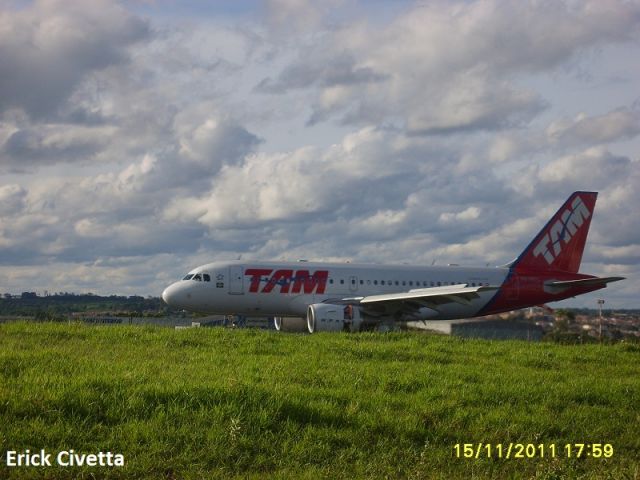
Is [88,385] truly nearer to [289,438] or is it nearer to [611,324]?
[289,438]

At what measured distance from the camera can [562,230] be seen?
41.0 metres

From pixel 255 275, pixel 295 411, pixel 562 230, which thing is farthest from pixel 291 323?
pixel 295 411

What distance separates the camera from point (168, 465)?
765 cm

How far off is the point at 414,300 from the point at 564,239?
1297cm

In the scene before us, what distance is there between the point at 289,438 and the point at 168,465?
1.60 m

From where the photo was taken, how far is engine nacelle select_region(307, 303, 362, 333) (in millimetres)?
29875

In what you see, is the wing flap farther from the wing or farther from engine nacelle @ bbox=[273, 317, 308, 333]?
engine nacelle @ bbox=[273, 317, 308, 333]

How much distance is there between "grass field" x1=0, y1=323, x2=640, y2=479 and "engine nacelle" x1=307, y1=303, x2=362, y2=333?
1465 centimetres

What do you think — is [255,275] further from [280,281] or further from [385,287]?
[385,287]
